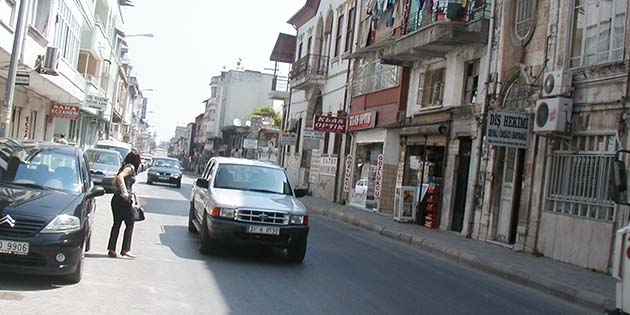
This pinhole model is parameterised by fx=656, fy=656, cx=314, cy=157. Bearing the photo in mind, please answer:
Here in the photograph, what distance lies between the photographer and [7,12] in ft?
59.1

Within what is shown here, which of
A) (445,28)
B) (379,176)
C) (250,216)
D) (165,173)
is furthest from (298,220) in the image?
(165,173)

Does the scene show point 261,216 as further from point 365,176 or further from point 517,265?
point 365,176

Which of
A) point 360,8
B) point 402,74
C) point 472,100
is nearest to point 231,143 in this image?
point 360,8

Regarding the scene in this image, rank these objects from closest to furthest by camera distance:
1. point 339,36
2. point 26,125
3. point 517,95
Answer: point 517,95, point 26,125, point 339,36

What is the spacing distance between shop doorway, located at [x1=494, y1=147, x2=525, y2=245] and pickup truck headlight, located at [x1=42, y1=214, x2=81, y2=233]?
12.5 meters

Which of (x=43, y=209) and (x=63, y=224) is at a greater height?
(x=43, y=209)

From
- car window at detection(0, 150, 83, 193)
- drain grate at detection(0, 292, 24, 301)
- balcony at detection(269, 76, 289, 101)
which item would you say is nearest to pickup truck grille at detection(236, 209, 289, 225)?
car window at detection(0, 150, 83, 193)

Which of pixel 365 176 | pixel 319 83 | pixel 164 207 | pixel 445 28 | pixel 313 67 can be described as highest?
pixel 313 67

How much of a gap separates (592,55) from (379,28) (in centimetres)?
1489

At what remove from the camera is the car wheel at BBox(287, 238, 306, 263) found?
1052 cm

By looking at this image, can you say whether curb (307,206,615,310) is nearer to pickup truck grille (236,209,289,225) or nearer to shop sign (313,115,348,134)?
pickup truck grille (236,209,289,225)

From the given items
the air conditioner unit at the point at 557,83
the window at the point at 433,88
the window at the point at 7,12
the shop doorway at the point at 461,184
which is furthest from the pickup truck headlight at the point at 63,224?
the window at the point at 433,88

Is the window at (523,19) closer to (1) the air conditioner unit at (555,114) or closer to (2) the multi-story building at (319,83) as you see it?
(1) the air conditioner unit at (555,114)

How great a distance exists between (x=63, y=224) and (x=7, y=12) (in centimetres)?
1315
